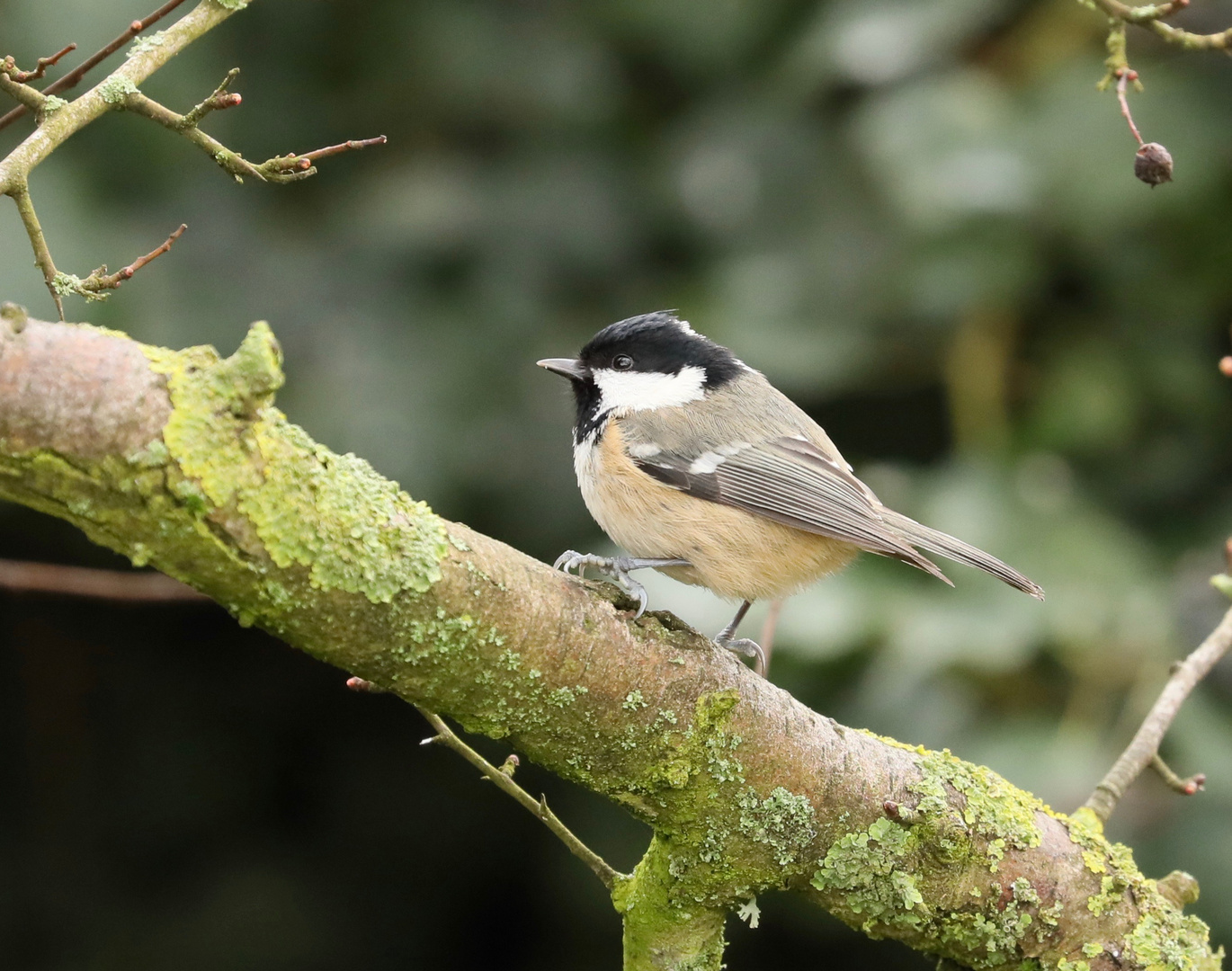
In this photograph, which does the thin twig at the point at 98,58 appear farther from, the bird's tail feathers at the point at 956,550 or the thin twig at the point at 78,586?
the bird's tail feathers at the point at 956,550

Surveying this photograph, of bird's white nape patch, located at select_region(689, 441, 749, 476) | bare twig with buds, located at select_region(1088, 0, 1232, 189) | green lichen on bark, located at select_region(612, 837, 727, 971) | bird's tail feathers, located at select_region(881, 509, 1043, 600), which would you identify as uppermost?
bare twig with buds, located at select_region(1088, 0, 1232, 189)

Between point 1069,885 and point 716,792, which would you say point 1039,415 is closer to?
point 1069,885

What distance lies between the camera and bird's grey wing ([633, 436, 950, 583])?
7.23ft

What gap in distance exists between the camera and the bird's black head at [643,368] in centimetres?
252

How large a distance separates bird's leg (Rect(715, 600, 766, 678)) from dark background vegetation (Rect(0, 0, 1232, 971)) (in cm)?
10

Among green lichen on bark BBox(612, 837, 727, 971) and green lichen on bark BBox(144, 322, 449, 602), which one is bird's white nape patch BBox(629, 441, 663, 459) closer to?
green lichen on bark BBox(612, 837, 727, 971)

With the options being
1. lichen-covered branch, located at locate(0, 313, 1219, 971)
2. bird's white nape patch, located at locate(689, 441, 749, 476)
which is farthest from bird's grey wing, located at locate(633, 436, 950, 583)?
lichen-covered branch, located at locate(0, 313, 1219, 971)

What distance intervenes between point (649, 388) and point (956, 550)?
73 cm

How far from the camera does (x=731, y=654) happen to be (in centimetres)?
170

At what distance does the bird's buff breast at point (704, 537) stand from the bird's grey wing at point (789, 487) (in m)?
0.03

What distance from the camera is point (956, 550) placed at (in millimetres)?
2197

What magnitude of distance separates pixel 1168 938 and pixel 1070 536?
1.11 metres

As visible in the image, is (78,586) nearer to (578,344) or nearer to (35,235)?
(35,235)

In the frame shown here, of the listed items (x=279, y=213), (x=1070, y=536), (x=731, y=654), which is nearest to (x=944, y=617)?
(x=1070, y=536)
